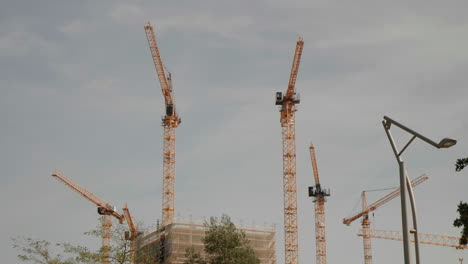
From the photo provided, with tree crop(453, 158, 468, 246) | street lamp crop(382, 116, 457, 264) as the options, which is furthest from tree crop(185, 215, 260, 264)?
street lamp crop(382, 116, 457, 264)

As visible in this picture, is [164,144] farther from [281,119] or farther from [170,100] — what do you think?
[281,119]

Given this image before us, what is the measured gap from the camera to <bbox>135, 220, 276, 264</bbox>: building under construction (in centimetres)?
9400

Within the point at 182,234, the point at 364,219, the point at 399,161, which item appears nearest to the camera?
the point at 399,161

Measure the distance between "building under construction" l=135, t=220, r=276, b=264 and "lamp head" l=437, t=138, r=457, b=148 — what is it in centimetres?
7104

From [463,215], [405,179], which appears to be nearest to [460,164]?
[463,215]

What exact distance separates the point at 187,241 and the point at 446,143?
7495 cm

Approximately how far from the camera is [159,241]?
98.4 meters

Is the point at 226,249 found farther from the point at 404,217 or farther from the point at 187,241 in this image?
the point at 404,217

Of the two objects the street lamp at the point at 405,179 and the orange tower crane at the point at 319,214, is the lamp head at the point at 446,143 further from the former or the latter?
the orange tower crane at the point at 319,214

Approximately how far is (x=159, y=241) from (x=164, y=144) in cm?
2863

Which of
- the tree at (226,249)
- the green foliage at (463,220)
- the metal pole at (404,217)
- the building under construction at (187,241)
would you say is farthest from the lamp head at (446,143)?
the building under construction at (187,241)

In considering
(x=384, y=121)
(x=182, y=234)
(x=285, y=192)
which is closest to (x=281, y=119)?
(x=285, y=192)

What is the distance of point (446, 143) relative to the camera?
22.7 metres

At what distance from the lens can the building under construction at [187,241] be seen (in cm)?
9400
